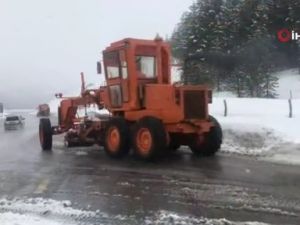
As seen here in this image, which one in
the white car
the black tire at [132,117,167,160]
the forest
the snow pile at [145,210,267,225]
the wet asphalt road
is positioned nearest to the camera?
the snow pile at [145,210,267,225]

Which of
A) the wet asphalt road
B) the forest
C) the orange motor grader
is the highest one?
the forest

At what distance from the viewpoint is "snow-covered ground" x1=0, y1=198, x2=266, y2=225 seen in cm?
844

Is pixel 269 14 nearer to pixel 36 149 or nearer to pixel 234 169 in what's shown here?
pixel 36 149

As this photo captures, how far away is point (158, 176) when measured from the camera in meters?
12.6

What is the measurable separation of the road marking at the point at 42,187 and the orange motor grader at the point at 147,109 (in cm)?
326

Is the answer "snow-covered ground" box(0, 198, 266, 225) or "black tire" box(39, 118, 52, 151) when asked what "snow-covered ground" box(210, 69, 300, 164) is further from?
"snow-covered ground" box(0, 198, 266, 225)

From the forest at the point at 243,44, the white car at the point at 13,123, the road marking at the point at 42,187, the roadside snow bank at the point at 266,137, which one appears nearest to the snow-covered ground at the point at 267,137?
the roadside snow bank at the point at 266,137

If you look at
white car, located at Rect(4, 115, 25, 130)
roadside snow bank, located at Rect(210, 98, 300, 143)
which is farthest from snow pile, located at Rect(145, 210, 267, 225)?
white car, located at Rect(4, 115, 25, 130)

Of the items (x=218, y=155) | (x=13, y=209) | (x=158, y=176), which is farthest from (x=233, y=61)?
(x=13, y=209)

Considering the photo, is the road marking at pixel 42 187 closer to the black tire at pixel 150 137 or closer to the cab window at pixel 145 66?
the black tire at pixel 150 137

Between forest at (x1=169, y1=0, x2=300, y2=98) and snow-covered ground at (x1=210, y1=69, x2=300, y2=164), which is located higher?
forest at (x1=169, y1=0, x2=300, y2=98)

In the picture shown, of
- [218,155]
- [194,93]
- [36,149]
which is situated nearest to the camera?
[194,93]

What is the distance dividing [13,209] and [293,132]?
1130cm

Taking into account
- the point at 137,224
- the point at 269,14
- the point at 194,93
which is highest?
the point at 269,14
